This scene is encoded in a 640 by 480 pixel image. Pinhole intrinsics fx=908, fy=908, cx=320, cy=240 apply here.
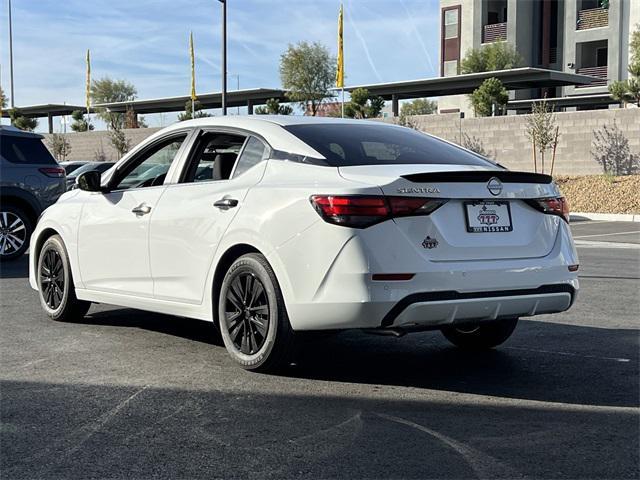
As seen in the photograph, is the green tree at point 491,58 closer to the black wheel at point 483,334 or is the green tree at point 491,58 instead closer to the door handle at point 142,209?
the black wheel at point 483,334

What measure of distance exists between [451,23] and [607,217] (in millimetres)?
35607

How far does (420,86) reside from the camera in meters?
43.5

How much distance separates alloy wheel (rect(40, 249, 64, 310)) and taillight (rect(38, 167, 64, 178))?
593 cm

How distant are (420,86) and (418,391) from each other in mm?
39291

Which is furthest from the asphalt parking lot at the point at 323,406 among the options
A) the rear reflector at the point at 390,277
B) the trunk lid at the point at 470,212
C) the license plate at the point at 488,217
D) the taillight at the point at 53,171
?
the taillight at the point at 53,171

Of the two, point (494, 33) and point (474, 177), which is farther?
point (494, 33)

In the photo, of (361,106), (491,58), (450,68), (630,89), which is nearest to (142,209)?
(630,89)

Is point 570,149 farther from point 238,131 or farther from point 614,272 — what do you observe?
point 238,131

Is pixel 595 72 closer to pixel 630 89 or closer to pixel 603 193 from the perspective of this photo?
pixel 630 89

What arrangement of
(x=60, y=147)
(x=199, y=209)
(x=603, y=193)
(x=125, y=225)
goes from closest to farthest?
(x=199, y=209) → (x=125, y=225) → (x=603, y=193) → (x=60, y=147)

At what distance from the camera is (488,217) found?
17.5 feet

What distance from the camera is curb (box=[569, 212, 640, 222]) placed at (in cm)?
2358

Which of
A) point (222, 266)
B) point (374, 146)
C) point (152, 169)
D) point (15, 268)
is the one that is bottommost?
point (15, 268)

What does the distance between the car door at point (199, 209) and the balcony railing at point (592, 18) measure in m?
46.8
